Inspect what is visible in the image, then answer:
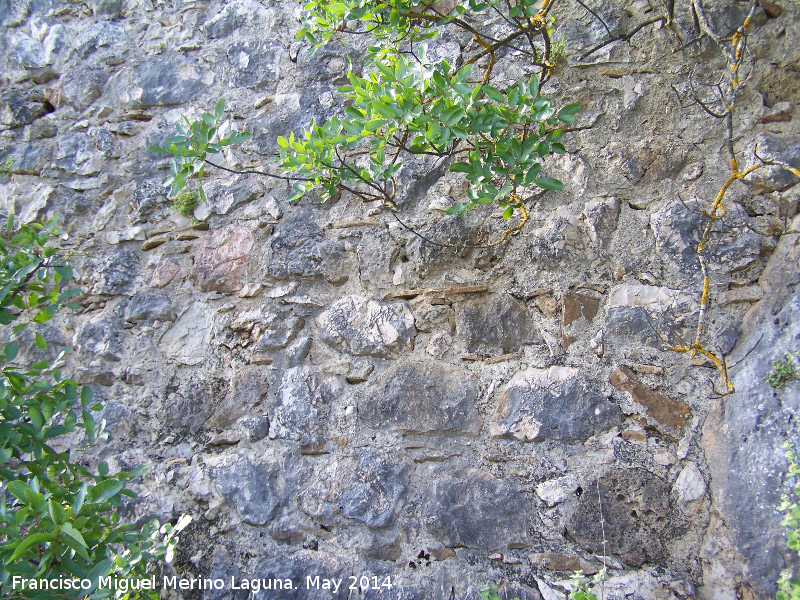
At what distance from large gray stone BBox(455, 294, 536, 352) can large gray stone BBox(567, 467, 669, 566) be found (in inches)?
16.0

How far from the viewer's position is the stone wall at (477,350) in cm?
127

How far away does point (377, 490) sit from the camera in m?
1.46

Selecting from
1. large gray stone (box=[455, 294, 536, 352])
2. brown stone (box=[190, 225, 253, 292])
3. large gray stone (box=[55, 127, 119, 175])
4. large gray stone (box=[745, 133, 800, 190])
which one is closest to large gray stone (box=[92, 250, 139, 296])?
brown stone (box=[190, 225, 253, 292])

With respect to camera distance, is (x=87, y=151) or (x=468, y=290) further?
(x=87, y=151)

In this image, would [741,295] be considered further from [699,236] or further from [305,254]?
[305,254]

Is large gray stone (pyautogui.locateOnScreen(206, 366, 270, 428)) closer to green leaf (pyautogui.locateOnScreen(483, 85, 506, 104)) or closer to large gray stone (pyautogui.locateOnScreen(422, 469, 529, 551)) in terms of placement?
large gray stone (pyautogui.locateOnScreen(422, 469, 529, 551))

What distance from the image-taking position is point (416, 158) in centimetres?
171

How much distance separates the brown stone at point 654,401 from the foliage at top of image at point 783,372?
0.19m

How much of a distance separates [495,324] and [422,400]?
0.29 meters

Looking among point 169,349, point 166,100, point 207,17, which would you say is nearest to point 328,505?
point 169,349

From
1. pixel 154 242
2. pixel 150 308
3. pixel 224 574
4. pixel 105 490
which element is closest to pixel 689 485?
pixel 224 574

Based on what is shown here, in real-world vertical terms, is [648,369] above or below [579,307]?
below

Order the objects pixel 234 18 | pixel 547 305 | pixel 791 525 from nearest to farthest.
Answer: pixel 791 525 → pixel 547 305 → pixel 234 18

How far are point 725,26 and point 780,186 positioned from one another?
1.53ft
